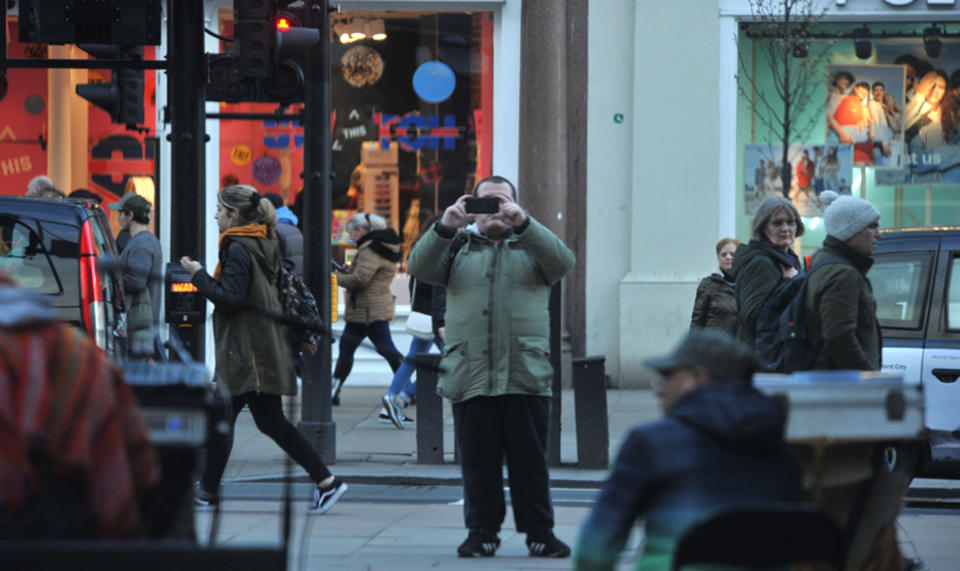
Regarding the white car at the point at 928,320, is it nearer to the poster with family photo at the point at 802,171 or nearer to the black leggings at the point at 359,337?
the black leggings at the point at 359,337

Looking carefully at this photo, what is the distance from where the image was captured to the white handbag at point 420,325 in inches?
513

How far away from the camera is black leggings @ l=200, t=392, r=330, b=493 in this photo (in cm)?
861

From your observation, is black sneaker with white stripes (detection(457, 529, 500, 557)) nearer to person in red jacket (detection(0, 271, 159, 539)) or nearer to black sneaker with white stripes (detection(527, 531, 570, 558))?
black sneaker with white stripes (detection(527, 531, 570, 558))

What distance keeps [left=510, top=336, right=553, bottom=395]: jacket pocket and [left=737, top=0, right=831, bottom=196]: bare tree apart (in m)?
8.70

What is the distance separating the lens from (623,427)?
12672 millimetres

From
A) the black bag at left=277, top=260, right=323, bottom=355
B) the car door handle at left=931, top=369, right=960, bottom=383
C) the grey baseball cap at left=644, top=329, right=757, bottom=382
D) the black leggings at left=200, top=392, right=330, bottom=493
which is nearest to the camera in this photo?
the grey baseball cap at left=644, top=329, right=757, bottom=382

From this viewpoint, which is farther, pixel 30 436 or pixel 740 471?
pixel 740 471

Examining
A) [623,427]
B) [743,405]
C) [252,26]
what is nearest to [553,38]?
[623,427]

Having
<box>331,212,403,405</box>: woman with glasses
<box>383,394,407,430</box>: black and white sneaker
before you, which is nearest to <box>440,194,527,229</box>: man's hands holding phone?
<box>383,394,407,430</box>: black and white sneaker

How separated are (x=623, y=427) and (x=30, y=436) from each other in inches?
370

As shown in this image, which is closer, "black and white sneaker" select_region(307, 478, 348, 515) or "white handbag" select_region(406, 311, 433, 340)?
"black and white sneaker" select_region(307, 478, 348, 515)

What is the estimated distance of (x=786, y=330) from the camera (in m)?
7.12

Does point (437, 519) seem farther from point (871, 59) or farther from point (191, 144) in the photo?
point (871, 59)

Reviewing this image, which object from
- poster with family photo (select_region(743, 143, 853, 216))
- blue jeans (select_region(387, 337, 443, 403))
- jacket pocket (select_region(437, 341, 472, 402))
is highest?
poster with family photo (select_region(743, 143, 853, 216))
